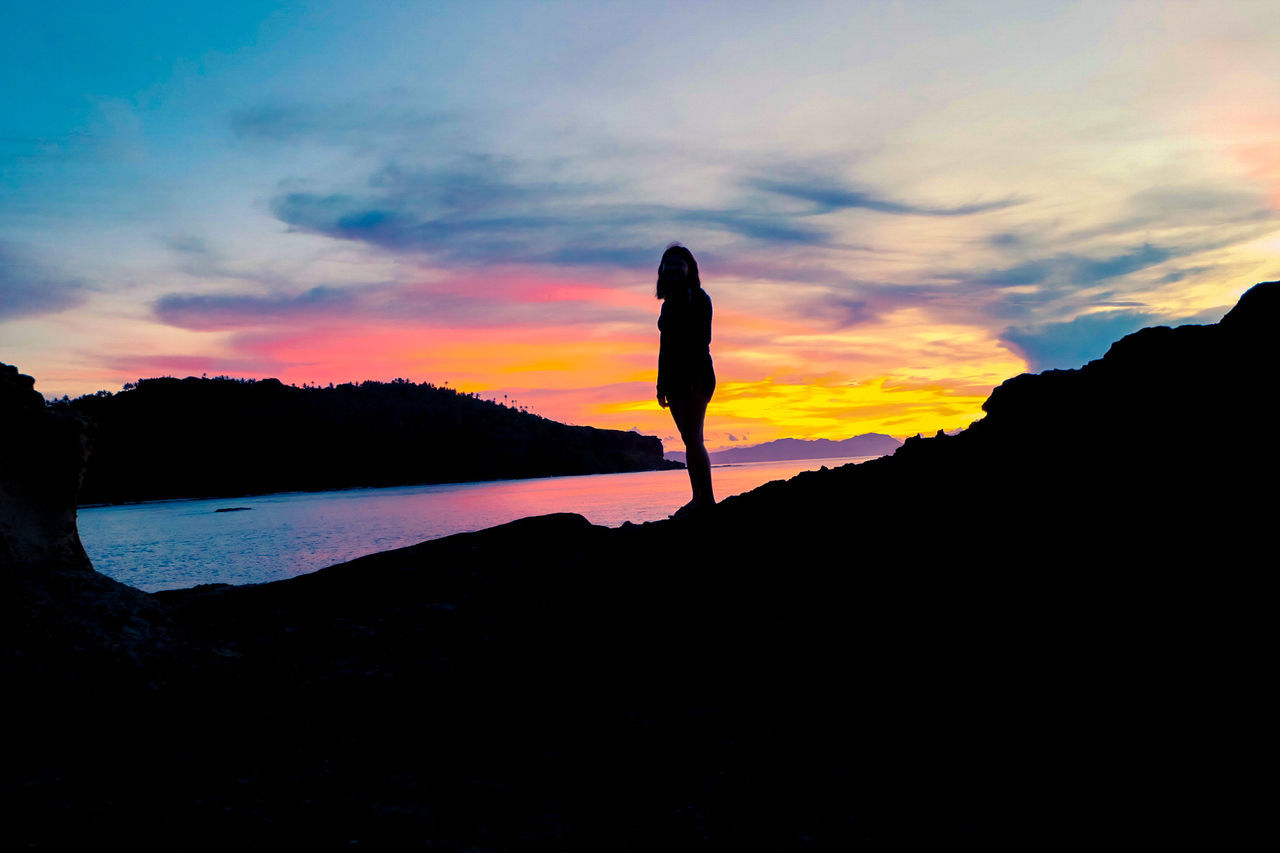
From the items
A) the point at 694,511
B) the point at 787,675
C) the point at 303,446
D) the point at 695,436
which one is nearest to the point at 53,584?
the point at 787,675

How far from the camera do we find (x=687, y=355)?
7.33 meters

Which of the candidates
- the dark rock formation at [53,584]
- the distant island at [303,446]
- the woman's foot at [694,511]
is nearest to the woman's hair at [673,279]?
the woman's foot at [694,511]

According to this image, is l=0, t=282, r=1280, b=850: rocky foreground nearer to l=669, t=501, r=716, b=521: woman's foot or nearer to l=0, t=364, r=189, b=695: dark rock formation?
l=0, t=364, r=189, b=695: dark rock formation

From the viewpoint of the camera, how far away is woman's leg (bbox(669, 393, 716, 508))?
7.29 meters

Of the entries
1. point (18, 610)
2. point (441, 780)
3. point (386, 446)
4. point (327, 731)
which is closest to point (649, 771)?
point (441, 780)

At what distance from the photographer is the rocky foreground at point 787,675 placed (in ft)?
7.73

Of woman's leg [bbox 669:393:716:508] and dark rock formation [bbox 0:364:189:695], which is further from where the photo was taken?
woman's leg [bbox 669:393:716:508]

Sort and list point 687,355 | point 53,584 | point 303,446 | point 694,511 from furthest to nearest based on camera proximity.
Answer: point 303,446, point 687,355, point 694,511, point 53,584

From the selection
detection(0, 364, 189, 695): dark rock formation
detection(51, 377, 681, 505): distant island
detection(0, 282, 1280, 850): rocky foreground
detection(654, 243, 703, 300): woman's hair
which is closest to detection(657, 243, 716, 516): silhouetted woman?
detection(654, 243, 703, 300): woman's hair

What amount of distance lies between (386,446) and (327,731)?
135221 mm

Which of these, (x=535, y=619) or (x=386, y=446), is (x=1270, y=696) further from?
(x=386, y=446)

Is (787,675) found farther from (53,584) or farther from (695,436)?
(695,436)

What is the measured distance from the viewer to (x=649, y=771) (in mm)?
2693

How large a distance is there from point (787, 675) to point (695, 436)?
4.03 m
